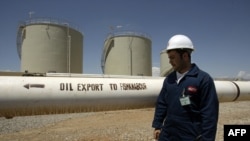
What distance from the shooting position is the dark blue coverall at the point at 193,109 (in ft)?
7.38

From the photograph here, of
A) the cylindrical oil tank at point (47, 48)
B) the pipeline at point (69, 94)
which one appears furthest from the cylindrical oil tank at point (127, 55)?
the pipeline at point (69, 94)

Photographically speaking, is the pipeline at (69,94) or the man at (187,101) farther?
the pipeline at (69,94)

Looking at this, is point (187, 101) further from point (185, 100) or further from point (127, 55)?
point (127, 55)

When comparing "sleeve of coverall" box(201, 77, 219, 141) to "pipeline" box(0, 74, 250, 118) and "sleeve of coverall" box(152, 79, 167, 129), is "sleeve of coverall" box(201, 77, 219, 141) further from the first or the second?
"pipeline" box(0, 74, 250, 118)

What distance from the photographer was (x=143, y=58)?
20.7 meters

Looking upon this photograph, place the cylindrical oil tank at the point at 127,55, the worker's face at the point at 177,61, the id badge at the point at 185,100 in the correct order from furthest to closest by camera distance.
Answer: the cylindrical oil tank at the point at 127,55 → the worker's face at the point at 177,61 → the id badge at the point at 185,100

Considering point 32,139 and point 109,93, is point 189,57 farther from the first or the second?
point 32,139

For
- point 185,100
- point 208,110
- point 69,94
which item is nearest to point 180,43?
point 185,100

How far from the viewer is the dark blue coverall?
2248mm

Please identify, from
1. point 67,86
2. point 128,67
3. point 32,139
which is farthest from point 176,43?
point 128,67

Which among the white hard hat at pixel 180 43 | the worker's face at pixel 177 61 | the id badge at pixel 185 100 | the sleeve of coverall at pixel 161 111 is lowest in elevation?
the sleeve of coverall at pixel 161 111

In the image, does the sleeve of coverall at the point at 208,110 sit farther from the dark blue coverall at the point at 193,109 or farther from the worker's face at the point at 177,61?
the worker's face at the point at 177,61

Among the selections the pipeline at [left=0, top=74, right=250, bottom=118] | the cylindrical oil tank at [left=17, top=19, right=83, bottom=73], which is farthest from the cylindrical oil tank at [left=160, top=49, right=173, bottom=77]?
the pipeline at [left=0, top=74, right=250, bottom=118]

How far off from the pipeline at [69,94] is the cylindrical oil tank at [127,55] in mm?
16368
